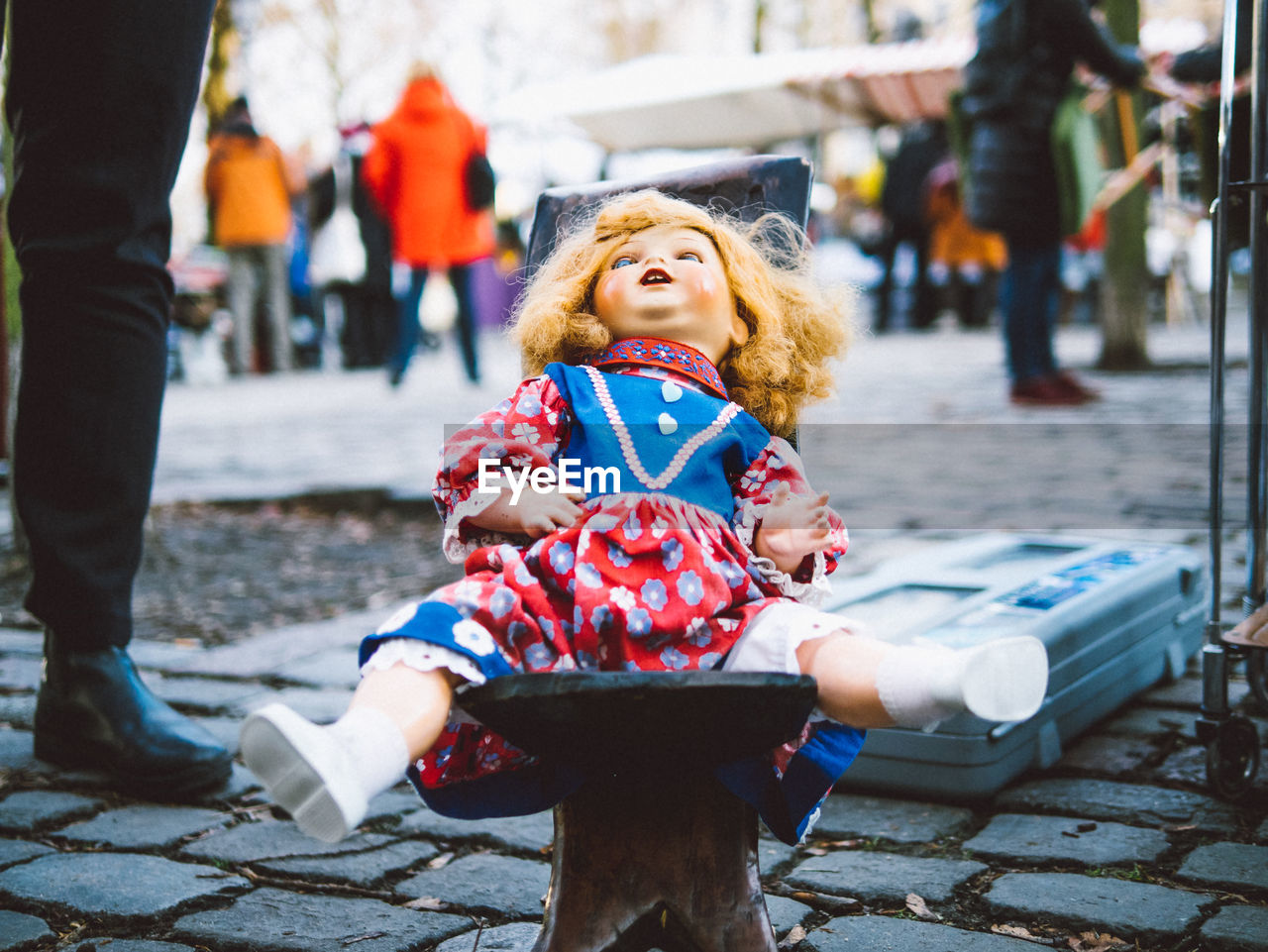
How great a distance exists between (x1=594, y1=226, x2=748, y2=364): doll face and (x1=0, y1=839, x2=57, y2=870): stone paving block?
3.70 feet

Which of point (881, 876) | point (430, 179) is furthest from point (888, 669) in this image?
point (430, 179)

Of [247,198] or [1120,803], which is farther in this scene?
[247,198]

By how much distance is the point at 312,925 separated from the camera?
1.63 m

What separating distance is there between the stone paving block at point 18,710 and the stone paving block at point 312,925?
38.8 inches

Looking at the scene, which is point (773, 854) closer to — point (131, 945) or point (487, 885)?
point (487, 885)

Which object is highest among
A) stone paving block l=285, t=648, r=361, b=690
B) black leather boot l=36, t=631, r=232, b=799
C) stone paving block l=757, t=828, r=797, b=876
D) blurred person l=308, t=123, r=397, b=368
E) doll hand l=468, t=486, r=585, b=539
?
blurred person l=308, t=123, r=397, b=368

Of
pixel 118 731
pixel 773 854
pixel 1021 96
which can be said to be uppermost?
pixel 1021 96

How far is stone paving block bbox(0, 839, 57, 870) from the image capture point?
5.98 ft

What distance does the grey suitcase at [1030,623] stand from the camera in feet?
6.76

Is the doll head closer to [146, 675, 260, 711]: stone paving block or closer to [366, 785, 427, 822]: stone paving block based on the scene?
[366, 785, 427, 822]: stone paving block

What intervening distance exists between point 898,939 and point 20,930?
1099mm

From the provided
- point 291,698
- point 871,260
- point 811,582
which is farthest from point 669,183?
point 871,260

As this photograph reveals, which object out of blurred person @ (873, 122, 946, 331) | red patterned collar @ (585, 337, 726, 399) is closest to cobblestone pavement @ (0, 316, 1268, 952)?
red patterned collar @ (585, 337, 726, 399)

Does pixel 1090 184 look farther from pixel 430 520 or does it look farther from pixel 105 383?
pixel 105 383
